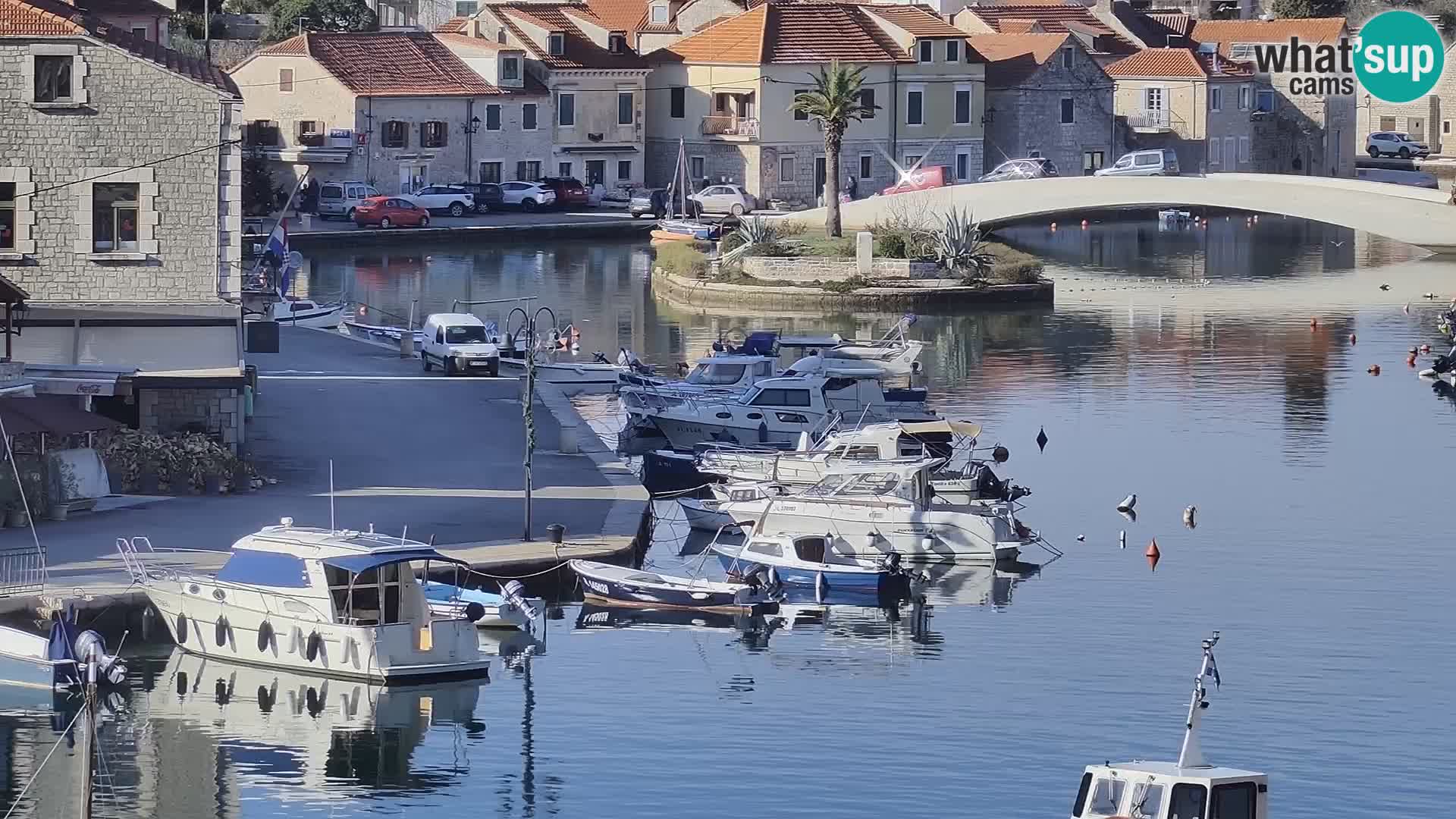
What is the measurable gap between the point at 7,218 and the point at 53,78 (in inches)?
107

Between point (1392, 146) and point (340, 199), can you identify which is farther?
point (1392, 146)

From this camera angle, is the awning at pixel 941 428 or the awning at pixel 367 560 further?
the awning at pixel 941 428

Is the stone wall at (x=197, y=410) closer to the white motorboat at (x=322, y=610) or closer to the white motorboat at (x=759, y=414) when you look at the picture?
the white motorboat at (x=322, y=610)

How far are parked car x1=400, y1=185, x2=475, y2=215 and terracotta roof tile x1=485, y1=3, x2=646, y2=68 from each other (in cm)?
798

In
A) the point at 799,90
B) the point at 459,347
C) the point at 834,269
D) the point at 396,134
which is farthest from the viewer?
the point at 799,90

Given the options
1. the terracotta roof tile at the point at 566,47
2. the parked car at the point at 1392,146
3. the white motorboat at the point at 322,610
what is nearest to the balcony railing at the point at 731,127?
the terracotta roof tile at the point at 566,47

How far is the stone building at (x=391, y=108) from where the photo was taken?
10794 centimetres

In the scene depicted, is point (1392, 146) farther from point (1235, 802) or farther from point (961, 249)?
point (1235, 802)

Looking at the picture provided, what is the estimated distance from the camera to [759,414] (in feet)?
186

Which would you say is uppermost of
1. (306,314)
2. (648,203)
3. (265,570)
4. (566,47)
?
(566,47)

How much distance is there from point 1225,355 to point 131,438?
39.7 m

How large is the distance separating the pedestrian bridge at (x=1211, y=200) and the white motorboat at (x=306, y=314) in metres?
27.9

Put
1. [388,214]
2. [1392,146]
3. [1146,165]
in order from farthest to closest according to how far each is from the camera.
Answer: [1392,146]
[1146,165]
[388,214]

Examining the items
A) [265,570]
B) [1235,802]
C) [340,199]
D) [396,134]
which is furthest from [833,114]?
[1235,802]
